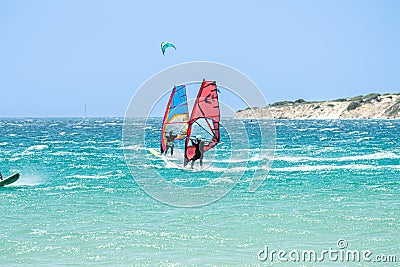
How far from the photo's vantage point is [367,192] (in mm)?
20750

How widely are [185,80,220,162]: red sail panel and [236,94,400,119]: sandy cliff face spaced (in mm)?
112366

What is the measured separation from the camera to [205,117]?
19672 millimetres

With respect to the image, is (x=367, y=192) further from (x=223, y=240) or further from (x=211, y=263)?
(x=211, y=263)

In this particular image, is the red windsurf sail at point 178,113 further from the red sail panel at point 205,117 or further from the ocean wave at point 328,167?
the ocean wave at point 328,167

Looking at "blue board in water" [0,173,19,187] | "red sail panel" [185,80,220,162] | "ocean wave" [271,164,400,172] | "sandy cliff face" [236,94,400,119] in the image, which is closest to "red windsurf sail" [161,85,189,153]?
"red sail panel" [185,80,220,162]

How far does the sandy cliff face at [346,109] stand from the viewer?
150 m

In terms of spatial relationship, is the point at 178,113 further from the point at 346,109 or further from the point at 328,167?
the point at 346,109

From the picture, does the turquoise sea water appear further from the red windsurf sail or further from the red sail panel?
the red windsurf sail

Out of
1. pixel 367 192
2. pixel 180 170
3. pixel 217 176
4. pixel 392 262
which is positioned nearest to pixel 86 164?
pixel 180 170

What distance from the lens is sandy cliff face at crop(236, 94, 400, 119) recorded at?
149875mm

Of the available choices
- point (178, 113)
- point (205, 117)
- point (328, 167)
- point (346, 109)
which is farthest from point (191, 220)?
point (346, 109)

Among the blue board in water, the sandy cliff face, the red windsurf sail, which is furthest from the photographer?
the sandy cliff face

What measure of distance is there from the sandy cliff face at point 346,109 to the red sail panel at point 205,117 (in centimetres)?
11237

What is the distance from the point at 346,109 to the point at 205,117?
493 feet
